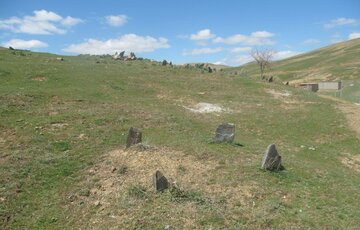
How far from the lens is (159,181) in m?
11.2

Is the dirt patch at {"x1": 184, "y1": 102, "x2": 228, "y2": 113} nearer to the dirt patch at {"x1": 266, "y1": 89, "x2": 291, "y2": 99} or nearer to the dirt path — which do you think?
the dirt path

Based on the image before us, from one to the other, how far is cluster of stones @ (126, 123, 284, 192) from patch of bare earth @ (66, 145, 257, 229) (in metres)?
0.33

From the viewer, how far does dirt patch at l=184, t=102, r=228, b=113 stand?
84.5 ft

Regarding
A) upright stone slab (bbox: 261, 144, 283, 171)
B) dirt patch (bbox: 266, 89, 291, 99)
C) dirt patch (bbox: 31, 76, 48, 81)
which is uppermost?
dirt patch (bbox: 31, 76, 48, 81)

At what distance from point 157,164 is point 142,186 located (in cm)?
145

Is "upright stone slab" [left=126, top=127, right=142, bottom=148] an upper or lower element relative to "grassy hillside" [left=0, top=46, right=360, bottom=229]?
upper

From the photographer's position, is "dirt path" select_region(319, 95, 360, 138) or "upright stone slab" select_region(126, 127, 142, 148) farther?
"dirt path" select_region(319, 95, 360, 138)

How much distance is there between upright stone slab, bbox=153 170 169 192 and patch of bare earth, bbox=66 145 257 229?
19 centimetres

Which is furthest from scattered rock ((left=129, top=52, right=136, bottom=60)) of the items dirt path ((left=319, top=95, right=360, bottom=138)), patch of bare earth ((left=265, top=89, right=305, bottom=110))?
dirt path ((left=319, top=95, right=360, bottom=138))

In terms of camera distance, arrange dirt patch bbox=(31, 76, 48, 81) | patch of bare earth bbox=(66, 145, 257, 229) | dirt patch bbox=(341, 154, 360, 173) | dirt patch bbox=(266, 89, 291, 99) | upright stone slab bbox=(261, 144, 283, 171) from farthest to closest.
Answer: dirt patch bbox=(266, 89, 291, 99)
dirt patch bbox=(31, 76, 48, 81)
dirt patch bbox=(341, 154, 360, 173)
upright stone slab bbox=(261, 144, 283, 171)
patch of bare earth bbox=(66, 145, 257, 229)

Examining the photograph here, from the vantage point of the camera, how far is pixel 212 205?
10531mm

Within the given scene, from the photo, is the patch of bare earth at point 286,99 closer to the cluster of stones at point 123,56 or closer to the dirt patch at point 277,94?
the dirt patch at point 277,94

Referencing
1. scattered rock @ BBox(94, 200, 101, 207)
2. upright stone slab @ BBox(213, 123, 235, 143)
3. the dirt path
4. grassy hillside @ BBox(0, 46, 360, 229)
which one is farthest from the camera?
the dirt path

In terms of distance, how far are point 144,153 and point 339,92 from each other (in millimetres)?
41475
